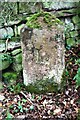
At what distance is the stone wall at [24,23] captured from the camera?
4.57 meters

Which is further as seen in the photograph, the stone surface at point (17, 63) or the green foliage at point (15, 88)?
the stone surface at point (17, 63)

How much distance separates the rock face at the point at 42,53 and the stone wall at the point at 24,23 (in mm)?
377

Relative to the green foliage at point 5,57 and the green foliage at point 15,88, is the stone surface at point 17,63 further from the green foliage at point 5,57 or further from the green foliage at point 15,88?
the green foliage at point 15,88

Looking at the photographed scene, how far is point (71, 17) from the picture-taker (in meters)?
5.21

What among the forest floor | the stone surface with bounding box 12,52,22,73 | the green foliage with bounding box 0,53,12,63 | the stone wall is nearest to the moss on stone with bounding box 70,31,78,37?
the stone wall

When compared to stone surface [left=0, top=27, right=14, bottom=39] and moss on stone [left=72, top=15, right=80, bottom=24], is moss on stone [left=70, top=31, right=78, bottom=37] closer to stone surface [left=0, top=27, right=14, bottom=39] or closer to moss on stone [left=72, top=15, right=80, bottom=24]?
moss on stone [left=72, top=15, right=80, bottom=24]

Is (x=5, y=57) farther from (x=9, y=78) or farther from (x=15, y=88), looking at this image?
(x=15, y=88)

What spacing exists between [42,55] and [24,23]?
0.98 metres

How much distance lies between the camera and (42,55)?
4.03 m

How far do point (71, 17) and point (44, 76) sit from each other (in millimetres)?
1469

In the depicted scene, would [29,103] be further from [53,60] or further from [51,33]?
[51,33]

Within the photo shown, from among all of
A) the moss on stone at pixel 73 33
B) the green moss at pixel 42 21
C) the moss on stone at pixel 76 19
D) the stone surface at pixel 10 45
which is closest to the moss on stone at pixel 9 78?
the stone surface at pixel 10 45

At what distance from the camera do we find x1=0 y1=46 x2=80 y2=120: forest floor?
3.79 metres

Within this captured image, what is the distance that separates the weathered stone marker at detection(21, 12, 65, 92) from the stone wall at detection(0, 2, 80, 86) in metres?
0.37
